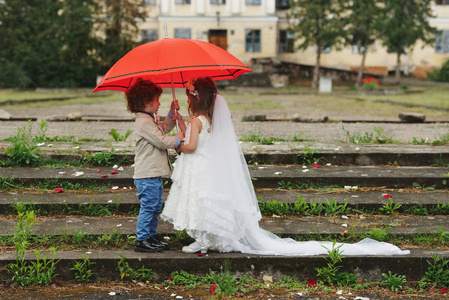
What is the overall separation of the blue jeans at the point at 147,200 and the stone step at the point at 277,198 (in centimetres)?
106

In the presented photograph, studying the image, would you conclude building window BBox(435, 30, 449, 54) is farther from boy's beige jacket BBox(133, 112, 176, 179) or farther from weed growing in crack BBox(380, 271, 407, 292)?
boy's beige jacket BBox(133, 112, 176, 179)

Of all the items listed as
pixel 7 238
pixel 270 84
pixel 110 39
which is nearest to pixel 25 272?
pixel 7 238

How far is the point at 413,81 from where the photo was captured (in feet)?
115

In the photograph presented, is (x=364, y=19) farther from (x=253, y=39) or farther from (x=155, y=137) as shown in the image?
(x=155, y=137)

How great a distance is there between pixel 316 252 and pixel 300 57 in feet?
113

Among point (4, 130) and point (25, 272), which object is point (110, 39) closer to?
point (4, 130)

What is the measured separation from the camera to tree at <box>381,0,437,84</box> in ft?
94.7

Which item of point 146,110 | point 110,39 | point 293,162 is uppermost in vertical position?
point 110,39

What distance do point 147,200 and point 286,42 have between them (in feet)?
115

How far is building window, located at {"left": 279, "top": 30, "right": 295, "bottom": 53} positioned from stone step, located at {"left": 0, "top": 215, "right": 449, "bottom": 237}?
3342 cm

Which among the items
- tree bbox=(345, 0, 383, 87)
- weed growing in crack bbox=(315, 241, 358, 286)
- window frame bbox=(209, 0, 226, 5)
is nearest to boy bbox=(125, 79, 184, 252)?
weed growing in crack bbox=(315, 241, 358, 286)

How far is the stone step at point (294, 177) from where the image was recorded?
6301mm

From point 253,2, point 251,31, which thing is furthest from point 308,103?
point 253,2

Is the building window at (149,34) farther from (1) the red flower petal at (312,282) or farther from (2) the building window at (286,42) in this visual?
(1) the red flower petal at (312,282)
